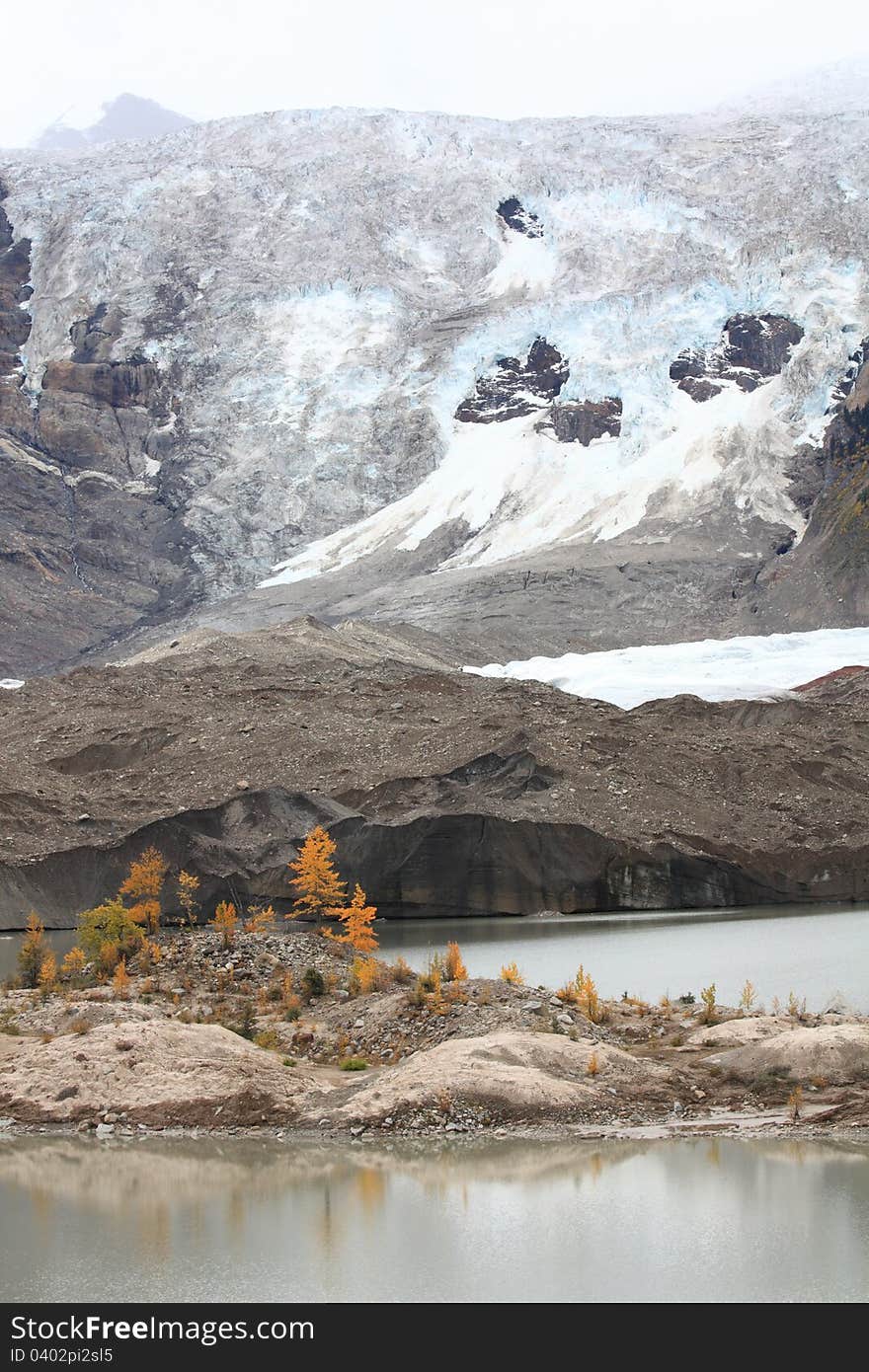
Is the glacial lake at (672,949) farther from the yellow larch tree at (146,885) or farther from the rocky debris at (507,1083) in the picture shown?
the rocky debris at (507,1083)

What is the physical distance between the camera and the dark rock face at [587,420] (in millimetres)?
163375

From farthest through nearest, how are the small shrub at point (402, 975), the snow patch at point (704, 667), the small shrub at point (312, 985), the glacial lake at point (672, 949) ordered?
the snow patch at point (704, 667) < the glacial lake at point (672, 949) < the small shrub at point (402, 975) < the small shrub at point (312, 985)

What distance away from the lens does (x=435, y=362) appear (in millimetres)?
175750

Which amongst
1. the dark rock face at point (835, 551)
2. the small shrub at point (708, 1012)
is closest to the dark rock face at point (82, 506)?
the dark rock face at point (835, 551)

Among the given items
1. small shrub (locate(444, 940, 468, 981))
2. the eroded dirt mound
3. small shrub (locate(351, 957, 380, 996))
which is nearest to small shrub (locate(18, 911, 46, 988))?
small shrub (locate(351, 957, 380, 996))

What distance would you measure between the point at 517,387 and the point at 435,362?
30.7ft

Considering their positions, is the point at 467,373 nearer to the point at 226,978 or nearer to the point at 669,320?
the point at 669,320

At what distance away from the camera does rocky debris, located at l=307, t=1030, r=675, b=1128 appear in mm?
17594

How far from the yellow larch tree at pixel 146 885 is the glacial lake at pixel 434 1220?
1542 cm

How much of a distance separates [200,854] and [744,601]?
9048cm

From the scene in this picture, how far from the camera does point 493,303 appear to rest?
183 meters

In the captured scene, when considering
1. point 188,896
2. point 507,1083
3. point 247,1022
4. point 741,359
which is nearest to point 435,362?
point 741,359

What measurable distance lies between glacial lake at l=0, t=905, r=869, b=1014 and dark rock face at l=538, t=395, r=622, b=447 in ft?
392
